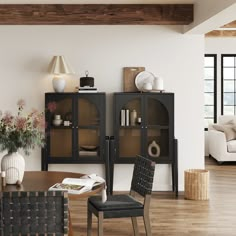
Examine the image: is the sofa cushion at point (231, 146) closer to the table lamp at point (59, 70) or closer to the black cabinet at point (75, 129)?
the black cabinet at point (75, 129)

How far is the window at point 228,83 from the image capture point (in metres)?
10.2

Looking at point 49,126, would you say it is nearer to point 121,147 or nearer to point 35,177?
point 121,147

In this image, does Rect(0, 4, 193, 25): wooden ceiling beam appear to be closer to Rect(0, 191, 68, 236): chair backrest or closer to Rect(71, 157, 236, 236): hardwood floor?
Rect(71, 157, 236, 236): hardwood floor

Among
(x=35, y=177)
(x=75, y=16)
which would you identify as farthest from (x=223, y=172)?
(x=35, y=177)

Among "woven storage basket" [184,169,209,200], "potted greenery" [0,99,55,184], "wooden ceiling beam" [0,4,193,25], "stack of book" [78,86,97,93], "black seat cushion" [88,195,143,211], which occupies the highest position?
"wooden ceiling beam" [0,4,193,25]

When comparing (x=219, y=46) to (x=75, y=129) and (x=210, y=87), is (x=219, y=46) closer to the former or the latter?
(x=210, y=87)

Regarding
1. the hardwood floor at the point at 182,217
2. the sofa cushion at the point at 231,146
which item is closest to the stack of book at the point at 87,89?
the hardwood floor at the point at 182,217

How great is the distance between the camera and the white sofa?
9.03m

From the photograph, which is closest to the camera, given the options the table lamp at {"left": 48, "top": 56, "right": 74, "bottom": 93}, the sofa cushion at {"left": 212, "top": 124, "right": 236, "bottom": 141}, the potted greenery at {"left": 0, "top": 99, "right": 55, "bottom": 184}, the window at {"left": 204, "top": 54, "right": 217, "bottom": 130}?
the potted greenery at {"left": 0, "top": 99, "right": 55, "bottom": 184}

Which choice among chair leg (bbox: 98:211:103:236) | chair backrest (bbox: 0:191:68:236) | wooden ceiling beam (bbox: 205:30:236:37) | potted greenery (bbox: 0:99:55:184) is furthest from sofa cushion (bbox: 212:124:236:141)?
chair backrest (bbox: 0:191:68:236)

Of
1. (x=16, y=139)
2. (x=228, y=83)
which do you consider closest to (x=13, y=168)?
(x=16, y=139)

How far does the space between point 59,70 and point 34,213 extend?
3.54m

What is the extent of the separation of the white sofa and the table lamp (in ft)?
11.9

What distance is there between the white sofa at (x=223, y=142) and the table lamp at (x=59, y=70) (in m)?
3.62
